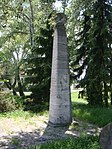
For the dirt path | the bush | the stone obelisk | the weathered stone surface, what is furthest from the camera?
the bush

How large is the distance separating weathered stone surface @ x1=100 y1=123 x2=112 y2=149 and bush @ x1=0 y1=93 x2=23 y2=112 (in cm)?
873

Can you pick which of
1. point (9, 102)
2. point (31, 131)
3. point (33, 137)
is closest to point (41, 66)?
point (9, 102)

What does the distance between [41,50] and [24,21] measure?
593cm

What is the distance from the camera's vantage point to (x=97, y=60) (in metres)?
16.7

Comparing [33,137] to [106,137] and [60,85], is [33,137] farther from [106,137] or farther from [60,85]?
[106,137]

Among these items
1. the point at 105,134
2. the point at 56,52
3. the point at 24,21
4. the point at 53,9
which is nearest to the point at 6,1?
the point at 53,9

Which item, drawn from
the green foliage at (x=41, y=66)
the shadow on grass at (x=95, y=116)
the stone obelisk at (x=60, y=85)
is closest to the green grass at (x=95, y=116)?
the shadow on grass at (x=95, y=116)

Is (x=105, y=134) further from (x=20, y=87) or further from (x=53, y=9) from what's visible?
(x=20, y=87)

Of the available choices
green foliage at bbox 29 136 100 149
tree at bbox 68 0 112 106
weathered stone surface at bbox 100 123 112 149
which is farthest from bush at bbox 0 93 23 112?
weathered stone surface at bbox 100 123 112 149

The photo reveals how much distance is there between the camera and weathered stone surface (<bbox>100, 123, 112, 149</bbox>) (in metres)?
7.50

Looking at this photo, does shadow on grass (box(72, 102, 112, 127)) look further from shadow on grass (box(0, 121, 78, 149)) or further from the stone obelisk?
shadow on grass (box(0, 121, 78, 149))

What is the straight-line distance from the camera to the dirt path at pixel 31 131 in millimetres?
9500

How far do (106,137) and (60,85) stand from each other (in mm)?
4874

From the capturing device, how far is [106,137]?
762 centimetres
